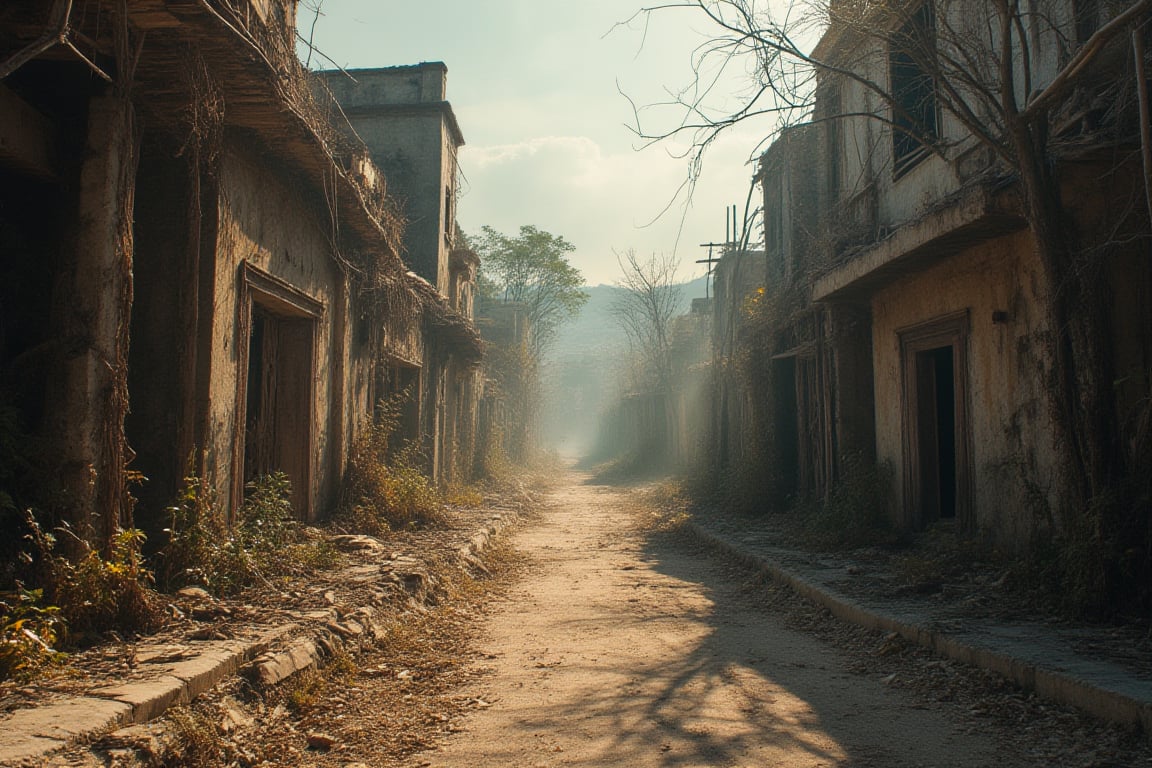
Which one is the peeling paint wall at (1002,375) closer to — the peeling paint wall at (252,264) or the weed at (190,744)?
the weed at (190,744)

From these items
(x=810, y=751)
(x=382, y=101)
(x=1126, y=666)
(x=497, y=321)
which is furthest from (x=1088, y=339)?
(x=497, y=321)

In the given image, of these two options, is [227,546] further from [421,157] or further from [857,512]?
[421,157]

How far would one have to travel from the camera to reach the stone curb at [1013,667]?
12.2ft

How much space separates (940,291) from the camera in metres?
8.85

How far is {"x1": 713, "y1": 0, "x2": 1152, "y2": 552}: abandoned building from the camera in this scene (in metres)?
6.22

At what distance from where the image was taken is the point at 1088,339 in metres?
5.79

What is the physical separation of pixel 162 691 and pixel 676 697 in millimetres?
2368

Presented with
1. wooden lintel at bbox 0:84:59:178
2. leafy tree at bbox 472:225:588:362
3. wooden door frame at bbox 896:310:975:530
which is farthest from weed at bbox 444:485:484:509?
leafy tree at bbox 472:225:588:362

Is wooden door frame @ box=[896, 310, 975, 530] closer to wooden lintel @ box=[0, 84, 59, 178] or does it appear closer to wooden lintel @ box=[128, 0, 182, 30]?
wooden lintel @ box=[128, 0, 182, 30]

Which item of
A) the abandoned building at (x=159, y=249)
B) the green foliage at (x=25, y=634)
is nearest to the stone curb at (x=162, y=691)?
the green foliage at (x=25, y=634)

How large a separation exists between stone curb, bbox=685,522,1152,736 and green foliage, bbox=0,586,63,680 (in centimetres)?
450

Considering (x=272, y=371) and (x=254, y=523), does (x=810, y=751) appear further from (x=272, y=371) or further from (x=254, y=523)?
(x=272, y=371)

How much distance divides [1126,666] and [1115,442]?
1898 mm

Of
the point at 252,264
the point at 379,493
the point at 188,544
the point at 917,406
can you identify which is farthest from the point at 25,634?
the point at 917,406
